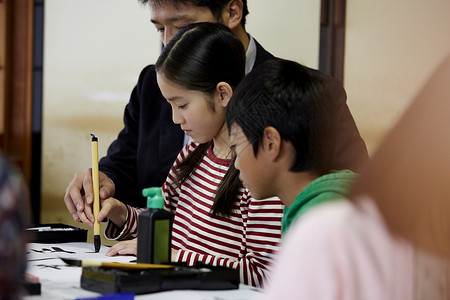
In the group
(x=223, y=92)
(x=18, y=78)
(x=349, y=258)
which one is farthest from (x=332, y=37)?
(x=349, y=258)

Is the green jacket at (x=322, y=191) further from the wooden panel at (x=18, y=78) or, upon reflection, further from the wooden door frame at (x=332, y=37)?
the wooden panel at (x=18, y=78)

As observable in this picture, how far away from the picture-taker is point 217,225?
170 cm

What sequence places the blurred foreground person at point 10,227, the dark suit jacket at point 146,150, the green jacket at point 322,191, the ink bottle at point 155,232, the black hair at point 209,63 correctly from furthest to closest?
the dark suit jacket at point 146,150, the black hair at point 209,63, the ink bottle at point 155,232, the green jacket at point 322,191, the blurred foreground person at point 10,227

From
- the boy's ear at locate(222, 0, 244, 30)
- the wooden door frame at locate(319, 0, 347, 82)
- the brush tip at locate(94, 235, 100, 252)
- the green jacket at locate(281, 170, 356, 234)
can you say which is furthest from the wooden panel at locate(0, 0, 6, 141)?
the green jacket at locate(281, 170, 356, 234)

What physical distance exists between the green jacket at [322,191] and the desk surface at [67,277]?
6.9 inches

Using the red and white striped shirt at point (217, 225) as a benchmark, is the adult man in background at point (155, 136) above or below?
above

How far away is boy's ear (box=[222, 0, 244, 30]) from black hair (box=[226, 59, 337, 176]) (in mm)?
684

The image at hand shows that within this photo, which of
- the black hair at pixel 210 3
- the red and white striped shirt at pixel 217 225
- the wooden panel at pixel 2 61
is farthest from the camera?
the wooden panel at pixel 2 61

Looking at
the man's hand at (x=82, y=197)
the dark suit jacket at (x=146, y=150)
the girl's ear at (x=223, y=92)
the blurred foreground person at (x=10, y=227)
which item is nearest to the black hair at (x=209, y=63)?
the girl's ear at (x=223, y=92)

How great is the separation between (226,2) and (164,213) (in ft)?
3.04

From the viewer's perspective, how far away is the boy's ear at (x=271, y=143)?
1.33 metres

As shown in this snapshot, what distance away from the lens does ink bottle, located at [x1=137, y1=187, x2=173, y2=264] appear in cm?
131

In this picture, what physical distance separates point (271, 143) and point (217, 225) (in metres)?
0.43

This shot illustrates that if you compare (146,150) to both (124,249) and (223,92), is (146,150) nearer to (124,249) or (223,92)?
(223,92)
